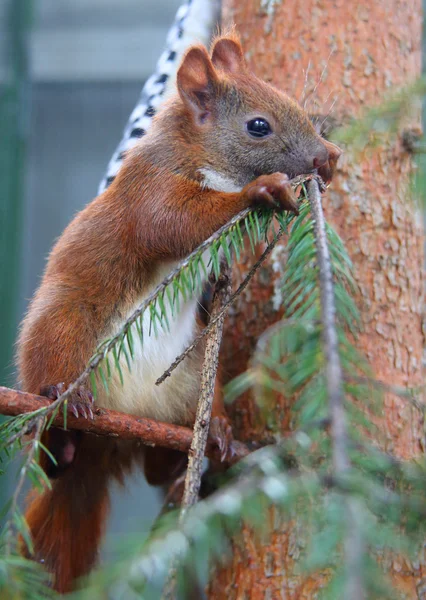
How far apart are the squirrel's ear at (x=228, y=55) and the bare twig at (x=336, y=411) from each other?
96 cm

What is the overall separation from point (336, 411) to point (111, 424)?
0.76 meters

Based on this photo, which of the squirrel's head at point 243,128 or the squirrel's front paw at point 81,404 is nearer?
the squirrel's front paw at point 81,404

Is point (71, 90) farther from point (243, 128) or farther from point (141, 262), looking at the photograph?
point (141, 262)

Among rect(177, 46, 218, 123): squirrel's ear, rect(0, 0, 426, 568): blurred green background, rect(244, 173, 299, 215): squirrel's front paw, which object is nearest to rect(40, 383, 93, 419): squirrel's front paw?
rect(244, 173, 299, 215): squirrel's front paw

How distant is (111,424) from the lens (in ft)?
4.08

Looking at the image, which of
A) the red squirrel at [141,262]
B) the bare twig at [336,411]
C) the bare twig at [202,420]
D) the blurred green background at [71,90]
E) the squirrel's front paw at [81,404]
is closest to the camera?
the bare twig at [336,411]

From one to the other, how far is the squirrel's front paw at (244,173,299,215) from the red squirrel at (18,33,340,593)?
216 millimetres

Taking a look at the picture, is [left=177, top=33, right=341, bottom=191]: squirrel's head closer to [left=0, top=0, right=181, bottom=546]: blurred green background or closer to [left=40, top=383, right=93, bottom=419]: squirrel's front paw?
[left=40, top=383, right=93, bottom=419]: squirrel's front paw

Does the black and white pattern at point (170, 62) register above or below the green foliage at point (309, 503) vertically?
above

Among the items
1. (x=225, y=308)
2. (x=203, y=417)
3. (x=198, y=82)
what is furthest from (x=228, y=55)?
(x=203, y=417)

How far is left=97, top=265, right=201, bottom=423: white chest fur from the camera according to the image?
148 centimetres

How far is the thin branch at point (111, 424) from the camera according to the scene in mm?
1092

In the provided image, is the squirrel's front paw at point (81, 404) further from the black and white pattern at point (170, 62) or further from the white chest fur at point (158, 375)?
the black and white pattern at point (170, 62)

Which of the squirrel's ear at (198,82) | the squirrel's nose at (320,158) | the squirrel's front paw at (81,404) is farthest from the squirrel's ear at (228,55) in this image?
the squirrel's front paw at (81,404)
